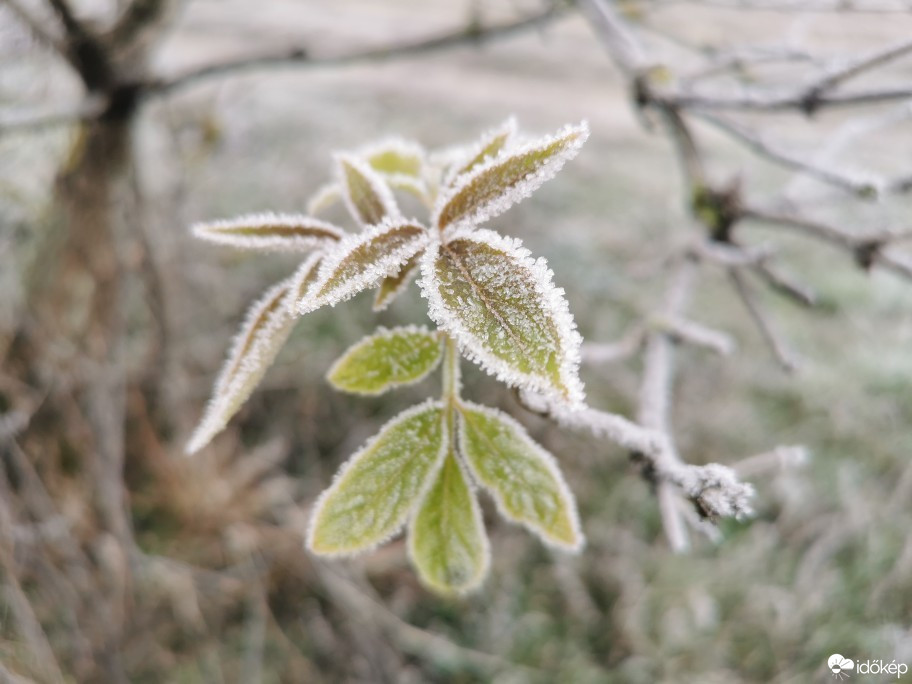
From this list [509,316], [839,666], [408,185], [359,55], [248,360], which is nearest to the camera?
[509,316]

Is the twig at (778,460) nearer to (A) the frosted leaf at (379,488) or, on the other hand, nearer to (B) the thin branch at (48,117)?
(A) the frosted leaf at (379,488)

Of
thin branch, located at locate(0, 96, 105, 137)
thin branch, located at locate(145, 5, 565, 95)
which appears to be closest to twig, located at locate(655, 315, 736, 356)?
thin branch, located at locate(145, 5, 565, 95)

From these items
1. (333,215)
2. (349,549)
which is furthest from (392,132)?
(349,549)

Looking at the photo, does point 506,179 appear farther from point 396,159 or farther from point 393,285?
point 396,159

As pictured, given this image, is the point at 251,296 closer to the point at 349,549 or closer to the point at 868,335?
the point at 349,549

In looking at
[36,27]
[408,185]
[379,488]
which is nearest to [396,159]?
[408,185]

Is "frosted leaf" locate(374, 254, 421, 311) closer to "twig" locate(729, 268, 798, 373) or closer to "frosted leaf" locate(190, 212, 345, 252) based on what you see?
"frosted leaf" locate(190, 212, 345, 252)
